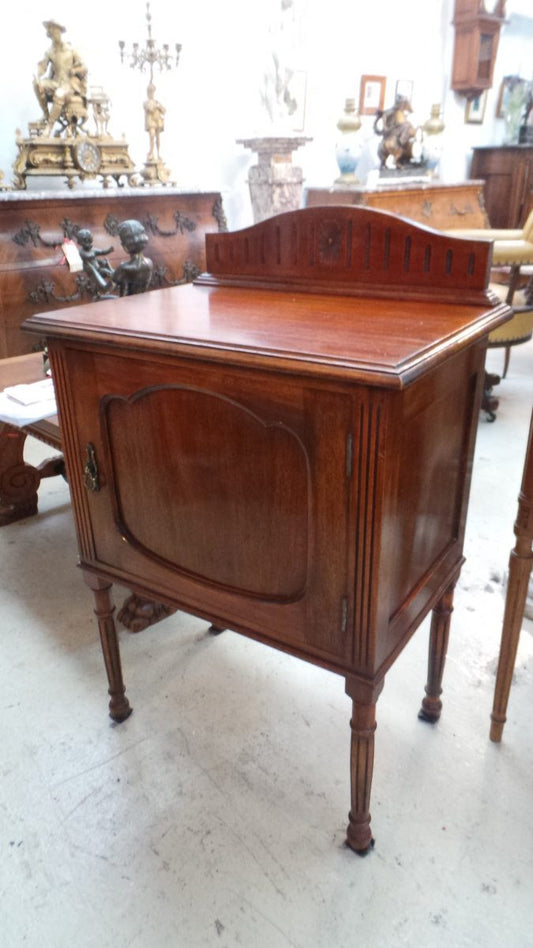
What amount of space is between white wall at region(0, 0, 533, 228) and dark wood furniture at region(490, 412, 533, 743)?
331 cm

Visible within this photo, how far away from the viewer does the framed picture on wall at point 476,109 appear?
5.88m

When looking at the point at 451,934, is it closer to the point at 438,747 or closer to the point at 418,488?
the point at 438,747

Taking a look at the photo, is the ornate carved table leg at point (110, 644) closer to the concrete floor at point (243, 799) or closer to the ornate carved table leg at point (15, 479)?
the concrete floor at point (243, 799)

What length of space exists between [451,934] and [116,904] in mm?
552

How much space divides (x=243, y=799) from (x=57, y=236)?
9.51 ft

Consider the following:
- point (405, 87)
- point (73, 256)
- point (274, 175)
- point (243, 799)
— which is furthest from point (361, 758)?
point (405, 87)

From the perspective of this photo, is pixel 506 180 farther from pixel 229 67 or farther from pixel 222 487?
pixel 222 487

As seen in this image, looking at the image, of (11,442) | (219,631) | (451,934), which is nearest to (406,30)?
(11,442)

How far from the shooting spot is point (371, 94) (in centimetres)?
511

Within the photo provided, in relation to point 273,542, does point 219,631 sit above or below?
below

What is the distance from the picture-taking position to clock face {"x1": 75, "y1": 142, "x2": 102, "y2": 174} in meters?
3.37

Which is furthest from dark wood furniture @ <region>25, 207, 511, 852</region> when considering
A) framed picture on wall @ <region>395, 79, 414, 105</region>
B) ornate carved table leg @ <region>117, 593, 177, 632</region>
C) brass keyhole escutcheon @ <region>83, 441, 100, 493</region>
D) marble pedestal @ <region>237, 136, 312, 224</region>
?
framed picture on wall @ <region>395, 79, 414, 105</region>

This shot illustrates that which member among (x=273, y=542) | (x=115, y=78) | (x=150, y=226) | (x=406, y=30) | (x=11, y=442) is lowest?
(x=11, y=442)

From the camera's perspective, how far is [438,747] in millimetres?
1426
